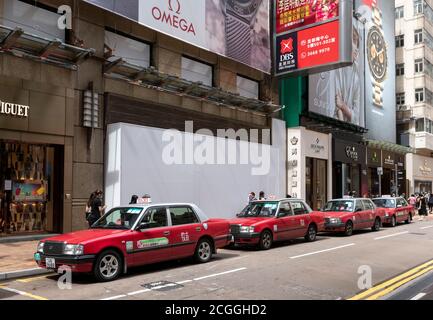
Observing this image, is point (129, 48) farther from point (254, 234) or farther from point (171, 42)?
point (254, 234)

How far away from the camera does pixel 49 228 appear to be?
15180 mm

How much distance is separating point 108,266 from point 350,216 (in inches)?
468

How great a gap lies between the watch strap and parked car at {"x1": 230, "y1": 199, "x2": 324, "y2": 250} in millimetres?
8770

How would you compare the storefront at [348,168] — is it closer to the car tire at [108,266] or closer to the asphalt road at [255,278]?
the asphalt road at [255,278]

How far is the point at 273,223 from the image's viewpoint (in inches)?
556

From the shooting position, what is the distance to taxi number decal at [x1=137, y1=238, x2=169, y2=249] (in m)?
9.74

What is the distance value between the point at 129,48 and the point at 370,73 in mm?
24339

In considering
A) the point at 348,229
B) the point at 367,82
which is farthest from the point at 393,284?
the point at 367,82

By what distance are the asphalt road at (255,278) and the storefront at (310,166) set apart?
12.6m

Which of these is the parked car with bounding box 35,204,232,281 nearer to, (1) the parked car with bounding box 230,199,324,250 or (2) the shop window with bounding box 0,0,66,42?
(1) the parked car with bounding box 230,199,324,250

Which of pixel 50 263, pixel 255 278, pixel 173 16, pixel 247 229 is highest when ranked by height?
pixel 173 16

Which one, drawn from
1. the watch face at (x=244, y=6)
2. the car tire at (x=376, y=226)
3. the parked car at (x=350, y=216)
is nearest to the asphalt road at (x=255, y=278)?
the parked car at (x=350, y=216)

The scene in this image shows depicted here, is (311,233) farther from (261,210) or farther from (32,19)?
(32,19)
